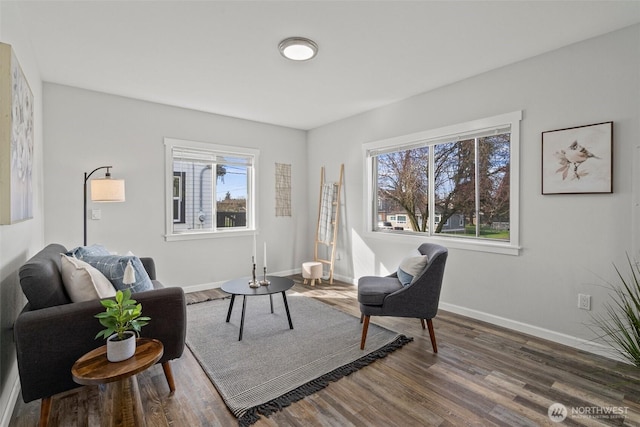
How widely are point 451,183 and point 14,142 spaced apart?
12.2ft

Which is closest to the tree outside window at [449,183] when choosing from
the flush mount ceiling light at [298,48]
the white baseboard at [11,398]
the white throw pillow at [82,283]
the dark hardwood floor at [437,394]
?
the dark hardwood floor at [437,394]

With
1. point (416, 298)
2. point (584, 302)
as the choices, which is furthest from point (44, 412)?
point (584, 302)

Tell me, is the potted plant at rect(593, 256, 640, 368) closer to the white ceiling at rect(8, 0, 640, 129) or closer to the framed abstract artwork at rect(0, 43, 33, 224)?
the white ceiling at rect(8, 0, 640, 129)

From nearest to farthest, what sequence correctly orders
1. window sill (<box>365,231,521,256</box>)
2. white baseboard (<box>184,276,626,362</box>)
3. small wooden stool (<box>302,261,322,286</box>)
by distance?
white baseboard (<box>184,276,626,362</box>) → window sill (<box>365,231,521,256</box>) → small wooden stool (<box>302,261,322,286</box>)

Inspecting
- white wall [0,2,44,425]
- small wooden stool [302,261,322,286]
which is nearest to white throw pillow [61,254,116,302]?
white wall [0,2,44,425]

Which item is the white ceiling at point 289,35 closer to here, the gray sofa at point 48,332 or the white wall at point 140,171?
the white wall at point 140,171

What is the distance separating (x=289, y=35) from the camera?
2471 millimetres

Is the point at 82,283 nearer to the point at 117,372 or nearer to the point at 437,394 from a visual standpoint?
the point at 117,372

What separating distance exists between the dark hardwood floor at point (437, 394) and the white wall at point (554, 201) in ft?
1.54

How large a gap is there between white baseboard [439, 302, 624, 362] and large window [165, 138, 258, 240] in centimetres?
318

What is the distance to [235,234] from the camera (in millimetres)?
4762

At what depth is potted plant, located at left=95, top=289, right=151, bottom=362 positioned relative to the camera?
1550mm

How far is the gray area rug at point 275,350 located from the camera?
2.04m

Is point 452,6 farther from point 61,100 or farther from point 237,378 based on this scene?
point 61,100
